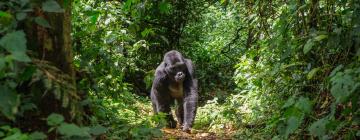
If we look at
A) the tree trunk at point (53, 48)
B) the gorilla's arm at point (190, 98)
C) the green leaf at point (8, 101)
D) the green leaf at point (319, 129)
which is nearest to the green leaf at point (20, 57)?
the green leaf at point (8, 101)

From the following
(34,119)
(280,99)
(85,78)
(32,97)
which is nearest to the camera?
(32,97)

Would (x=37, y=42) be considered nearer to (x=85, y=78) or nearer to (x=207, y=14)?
(x=85, y=78)

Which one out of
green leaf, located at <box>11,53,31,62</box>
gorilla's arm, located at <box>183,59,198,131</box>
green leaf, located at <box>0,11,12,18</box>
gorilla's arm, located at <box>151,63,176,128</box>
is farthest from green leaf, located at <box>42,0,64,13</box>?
gorilla's arm, located at <box>151,63,176,128</box>

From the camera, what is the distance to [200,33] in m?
13.0

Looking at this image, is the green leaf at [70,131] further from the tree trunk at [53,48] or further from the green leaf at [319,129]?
the green leaf at [319,129]

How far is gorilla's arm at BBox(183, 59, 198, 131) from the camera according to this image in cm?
686

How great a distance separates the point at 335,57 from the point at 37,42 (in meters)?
2.44

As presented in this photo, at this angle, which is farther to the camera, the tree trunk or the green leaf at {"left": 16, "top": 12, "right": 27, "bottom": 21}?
the tree trunk

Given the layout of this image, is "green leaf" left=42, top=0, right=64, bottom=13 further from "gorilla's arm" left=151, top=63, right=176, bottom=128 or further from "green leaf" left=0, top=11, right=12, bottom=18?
"gorilla's arm" left=151, top=63, right=176, bottom=128

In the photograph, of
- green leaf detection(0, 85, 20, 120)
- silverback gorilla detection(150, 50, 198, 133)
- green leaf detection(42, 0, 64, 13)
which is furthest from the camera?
silverback gorilla detection(150, 50, 198, 133)

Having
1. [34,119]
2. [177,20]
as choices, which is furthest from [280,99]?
[177,20]

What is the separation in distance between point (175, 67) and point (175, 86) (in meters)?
0.44

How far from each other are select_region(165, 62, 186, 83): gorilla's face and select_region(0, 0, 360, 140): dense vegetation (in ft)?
2.21

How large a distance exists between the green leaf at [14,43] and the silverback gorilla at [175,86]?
16.6 ft
